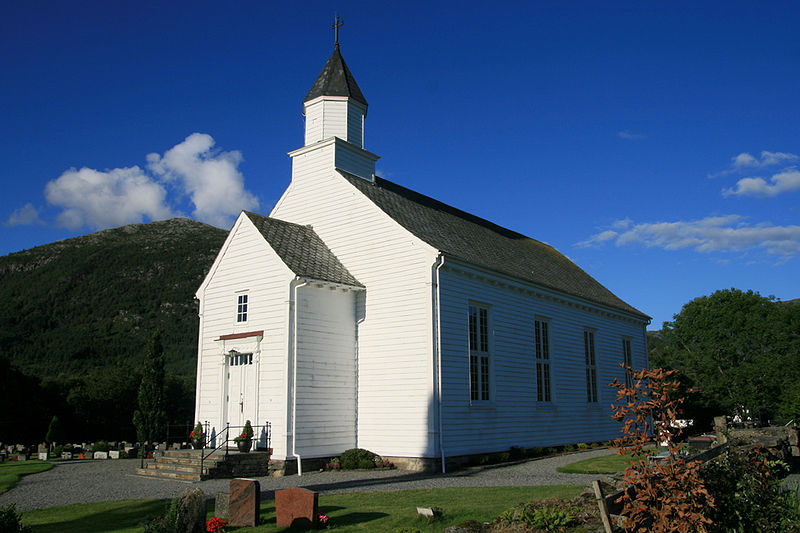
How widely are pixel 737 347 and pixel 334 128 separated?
47.5 meters

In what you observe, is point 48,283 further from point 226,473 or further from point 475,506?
point 475,506

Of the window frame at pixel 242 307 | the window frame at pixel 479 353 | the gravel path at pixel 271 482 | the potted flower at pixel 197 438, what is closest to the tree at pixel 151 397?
the gravel path at pixel 271 482

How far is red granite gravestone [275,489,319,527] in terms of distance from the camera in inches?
382

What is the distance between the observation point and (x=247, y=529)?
984 centimetres

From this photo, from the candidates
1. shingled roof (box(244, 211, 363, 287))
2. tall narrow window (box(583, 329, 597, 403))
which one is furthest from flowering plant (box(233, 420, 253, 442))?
tall narrow window (box(583, 329, 597, 403))

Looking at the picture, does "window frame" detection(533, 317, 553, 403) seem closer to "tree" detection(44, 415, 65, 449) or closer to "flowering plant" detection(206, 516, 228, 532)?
"flowering plant" detection(206, 516, 228, 532)

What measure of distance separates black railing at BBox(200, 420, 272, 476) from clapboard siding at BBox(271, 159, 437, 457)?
3021mm

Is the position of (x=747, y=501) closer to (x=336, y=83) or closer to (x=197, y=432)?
(x=197, y=432)

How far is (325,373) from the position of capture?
732 inches

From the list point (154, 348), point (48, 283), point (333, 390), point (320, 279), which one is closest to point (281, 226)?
point (320, 279)

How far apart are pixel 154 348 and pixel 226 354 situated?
5876mm

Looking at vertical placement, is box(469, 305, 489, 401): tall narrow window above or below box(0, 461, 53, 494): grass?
above

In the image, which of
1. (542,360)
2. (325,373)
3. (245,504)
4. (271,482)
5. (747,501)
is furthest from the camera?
(542,360)

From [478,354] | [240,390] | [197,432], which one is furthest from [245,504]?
[478,354]
